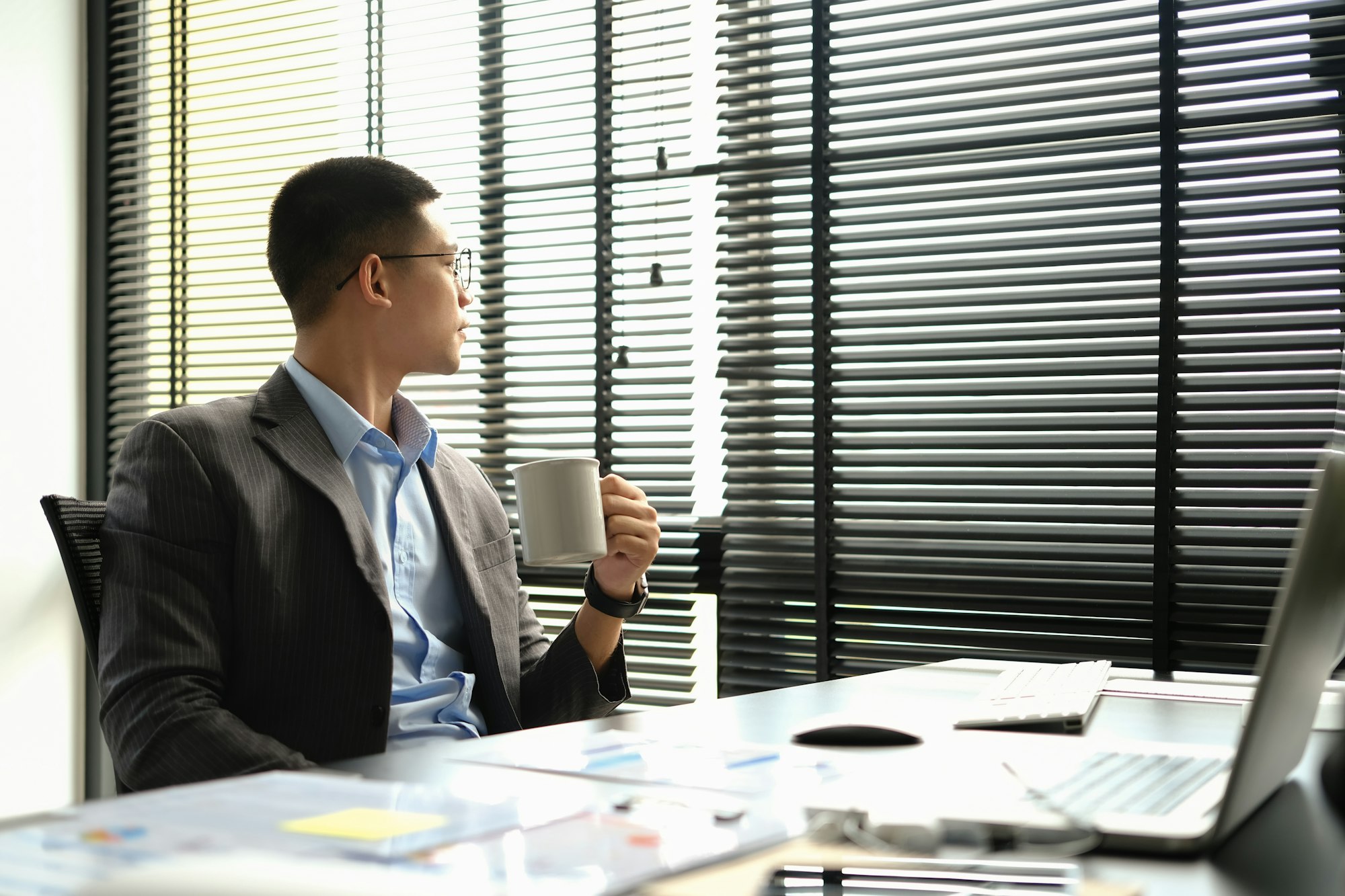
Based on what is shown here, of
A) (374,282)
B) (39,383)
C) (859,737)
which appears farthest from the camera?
(39,383)

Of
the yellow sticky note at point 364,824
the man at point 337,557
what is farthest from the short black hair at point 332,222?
the yellow sticky note at point 364,824

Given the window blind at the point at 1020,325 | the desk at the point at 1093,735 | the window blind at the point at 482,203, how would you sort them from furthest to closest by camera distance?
the window blind at the point at 482,203
the window blind at the point at 1020,325
the desk at the point at 1093,735

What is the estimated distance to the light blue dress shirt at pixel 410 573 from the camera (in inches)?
67.4

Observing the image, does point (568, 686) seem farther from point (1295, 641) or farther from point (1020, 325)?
point (1020, 325)

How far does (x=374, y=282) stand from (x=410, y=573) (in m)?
0.48

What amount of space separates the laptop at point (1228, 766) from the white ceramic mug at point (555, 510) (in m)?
0.64

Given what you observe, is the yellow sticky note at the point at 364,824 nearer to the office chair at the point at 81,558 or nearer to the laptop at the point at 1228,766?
the laptop at the point at 1228,766

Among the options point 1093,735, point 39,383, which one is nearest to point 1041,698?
point 1093,735

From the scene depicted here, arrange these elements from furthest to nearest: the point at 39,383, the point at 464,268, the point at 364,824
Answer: the point at 39,383
the point at 464,268
the point at 364,824

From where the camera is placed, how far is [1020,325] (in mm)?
2545

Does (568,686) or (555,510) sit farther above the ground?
(555,510)

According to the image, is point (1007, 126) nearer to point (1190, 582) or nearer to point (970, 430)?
point (970, 430)

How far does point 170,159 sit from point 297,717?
2.56 meters

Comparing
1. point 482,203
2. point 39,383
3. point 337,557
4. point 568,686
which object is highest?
point 482,203
